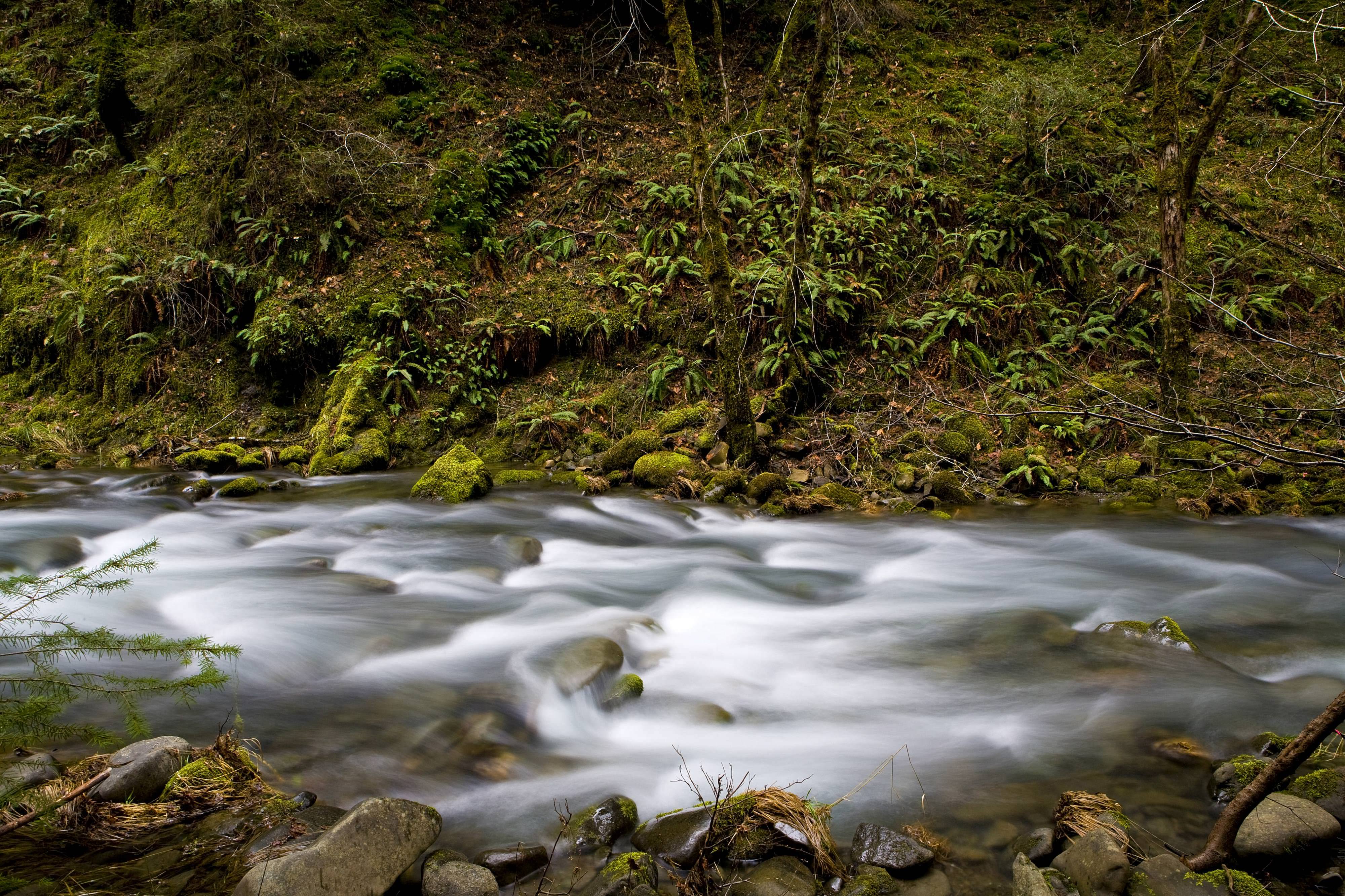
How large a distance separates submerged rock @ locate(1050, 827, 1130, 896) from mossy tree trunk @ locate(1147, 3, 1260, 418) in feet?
24.2

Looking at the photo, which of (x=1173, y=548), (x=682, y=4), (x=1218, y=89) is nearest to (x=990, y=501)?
(x=1173, y=548)

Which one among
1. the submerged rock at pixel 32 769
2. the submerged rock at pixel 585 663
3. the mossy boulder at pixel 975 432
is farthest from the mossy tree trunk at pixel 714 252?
the submerged rock at pixel 32 769

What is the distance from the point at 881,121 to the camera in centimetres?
1478

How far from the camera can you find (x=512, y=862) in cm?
303

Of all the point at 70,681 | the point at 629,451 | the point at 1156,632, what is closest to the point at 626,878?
the point at 70,681

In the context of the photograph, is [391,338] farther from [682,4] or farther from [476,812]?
[476,812]

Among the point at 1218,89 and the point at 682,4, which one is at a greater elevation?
the point at 682,4

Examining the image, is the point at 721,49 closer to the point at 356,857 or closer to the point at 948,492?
the point at 948,492

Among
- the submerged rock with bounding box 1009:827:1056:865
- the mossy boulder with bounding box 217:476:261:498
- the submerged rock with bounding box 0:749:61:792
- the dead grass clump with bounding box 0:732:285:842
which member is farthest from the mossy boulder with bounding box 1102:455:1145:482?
the mossy boulder with bounding box 217:476:261:498

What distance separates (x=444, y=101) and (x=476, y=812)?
47.2ft

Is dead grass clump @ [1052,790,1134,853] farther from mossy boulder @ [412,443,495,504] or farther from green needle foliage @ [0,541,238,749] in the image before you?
mossy boulder @ [412,443,495,504]

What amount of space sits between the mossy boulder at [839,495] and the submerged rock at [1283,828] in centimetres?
579

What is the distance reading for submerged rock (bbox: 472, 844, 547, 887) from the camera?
2.99m

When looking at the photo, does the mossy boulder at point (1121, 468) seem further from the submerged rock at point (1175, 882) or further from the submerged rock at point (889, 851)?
the submerged rock at point (889, 851)
